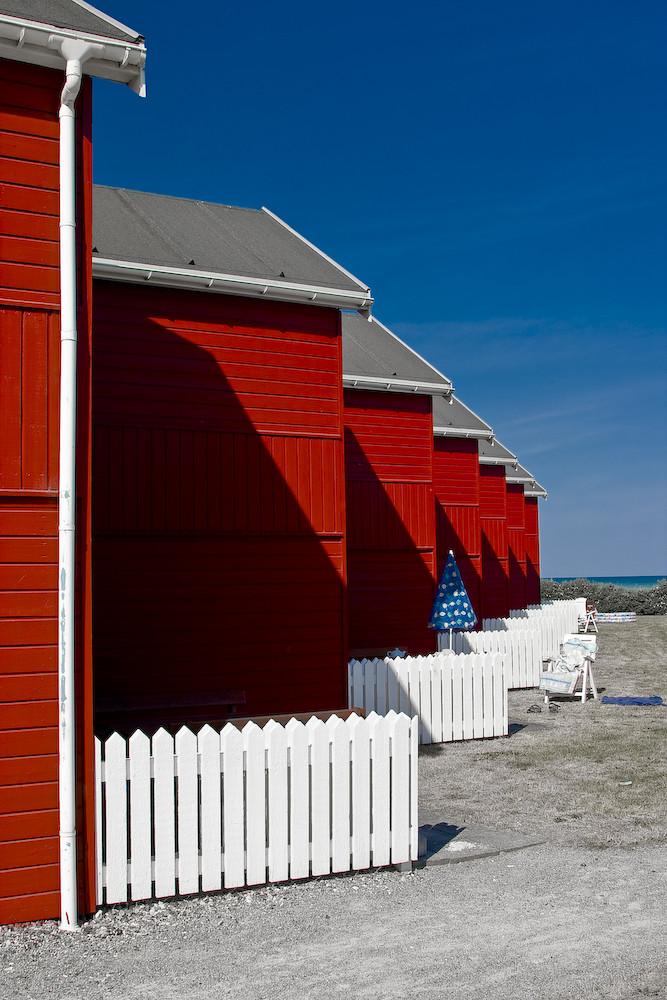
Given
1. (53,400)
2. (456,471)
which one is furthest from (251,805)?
(456,471)

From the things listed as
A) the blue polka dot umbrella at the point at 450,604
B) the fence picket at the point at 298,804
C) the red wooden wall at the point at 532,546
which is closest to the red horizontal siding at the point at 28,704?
the fence picket at the point at 298,804

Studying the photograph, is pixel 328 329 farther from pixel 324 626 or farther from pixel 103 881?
pixel 103 881

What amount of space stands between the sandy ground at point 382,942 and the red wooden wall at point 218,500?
14.2 ft

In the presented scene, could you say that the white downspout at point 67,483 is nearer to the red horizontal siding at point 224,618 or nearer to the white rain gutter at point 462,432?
the red horizontal siding at point 224,618

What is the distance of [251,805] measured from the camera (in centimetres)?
682

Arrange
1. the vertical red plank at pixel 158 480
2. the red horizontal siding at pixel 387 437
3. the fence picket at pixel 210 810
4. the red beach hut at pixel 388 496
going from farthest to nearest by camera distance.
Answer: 1. the red beach hut at pixel 388 496
2. the red horizontal siding at pixel 387 437
3. the vertical red plank at pixel 158 480
4. the fence picket at pixel 210 810

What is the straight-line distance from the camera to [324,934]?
6031 mm

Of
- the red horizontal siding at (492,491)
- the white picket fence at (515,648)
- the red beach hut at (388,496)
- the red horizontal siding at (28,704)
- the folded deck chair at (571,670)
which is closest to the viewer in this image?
the red horizontal siding at (28,704)

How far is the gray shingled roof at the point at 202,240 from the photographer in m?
11.1

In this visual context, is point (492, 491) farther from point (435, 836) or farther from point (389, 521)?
point (435, 836)

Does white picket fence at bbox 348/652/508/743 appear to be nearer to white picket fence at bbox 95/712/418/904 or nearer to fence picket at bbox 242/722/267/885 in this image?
white picket fence at bbox 95/712/418/904

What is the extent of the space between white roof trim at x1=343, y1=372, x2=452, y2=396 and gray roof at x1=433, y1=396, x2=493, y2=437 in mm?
5061

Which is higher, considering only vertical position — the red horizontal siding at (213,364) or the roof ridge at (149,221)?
the roof ridge at (149,221)

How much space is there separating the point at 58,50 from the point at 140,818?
5525 mm
